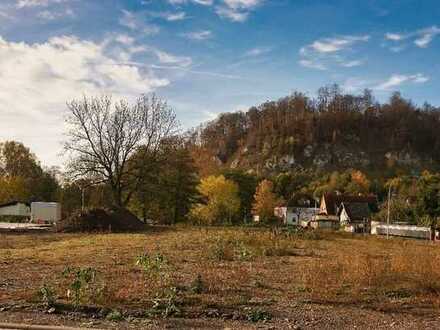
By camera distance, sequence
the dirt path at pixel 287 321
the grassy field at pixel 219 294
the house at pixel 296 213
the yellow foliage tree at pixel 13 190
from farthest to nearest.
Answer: the house at pixel 296 213 → the yellow foliage tree at pixel 13 190 → the grassy field at pixel 219 294 → the dirt path at pixel 287 321

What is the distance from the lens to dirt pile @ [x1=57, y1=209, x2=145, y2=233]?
3953 centimetres

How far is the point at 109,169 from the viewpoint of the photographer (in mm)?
52000

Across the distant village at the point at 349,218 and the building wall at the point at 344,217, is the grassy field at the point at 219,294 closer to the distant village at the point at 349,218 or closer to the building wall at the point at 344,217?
the distant village at the point at 349,218

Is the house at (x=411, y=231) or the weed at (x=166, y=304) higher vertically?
the weed at (x=166, y=304)

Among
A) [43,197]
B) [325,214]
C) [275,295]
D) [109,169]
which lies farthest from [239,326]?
[325,214]

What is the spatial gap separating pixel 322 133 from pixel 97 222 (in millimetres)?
156552

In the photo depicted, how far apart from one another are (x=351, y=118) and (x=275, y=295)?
601ft

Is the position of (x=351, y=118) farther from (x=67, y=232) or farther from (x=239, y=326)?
A: (x=239, y=326)

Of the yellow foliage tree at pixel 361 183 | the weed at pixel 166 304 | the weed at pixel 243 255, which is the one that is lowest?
the weed at pixel 243 255

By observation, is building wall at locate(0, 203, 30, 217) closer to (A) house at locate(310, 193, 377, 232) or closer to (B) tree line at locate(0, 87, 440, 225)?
(B) tree line at locate(0, 87, 440, 225)

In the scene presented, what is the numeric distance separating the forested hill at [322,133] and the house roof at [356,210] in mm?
90120

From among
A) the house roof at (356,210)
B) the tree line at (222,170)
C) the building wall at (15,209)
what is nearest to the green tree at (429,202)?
the tree line at (222,170)

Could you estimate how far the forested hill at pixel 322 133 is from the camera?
588 feet

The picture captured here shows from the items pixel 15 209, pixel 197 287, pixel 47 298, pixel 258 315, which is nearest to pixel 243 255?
pixel 197 287
